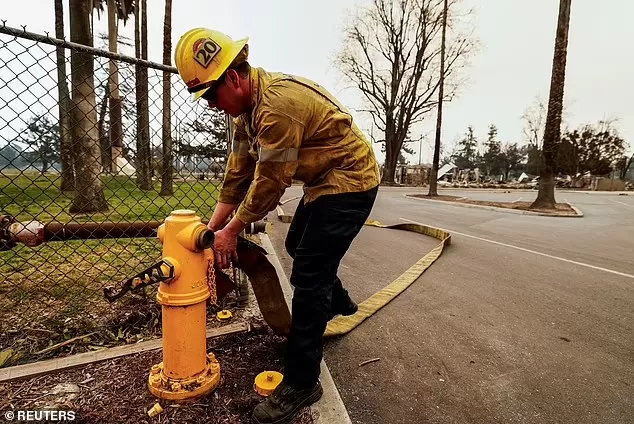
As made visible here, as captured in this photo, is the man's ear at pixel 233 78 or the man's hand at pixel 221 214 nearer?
the man's ear at pixel 233 78

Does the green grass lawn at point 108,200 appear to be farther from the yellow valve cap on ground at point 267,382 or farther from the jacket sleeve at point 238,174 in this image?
the yellow valve cap on ground at point 267,382

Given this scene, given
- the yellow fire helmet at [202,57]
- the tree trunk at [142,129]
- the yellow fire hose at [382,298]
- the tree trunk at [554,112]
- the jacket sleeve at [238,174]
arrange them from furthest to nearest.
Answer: the tree trunk at [554,112] → the tree trunk at [142,129] → the yellow fire hose at [382,298] → the jacket sleeve at [238,174] → the yellow fire helmet at [202,57]

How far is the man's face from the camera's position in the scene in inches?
67.4

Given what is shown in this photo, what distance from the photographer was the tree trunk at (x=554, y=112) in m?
12.9

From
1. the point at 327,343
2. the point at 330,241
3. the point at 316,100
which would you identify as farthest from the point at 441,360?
the point at 316,100

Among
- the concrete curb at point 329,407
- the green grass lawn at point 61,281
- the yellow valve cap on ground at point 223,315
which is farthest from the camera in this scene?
the yellow valve cap on ground at point 223,315

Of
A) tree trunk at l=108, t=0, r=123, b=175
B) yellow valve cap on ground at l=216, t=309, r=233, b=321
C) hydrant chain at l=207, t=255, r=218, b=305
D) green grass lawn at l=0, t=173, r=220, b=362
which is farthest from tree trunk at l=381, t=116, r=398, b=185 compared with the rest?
hydrant chain at l=207, t=255, r=218, b=305

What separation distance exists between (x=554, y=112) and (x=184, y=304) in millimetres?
15474

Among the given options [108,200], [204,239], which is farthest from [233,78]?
[108,200]

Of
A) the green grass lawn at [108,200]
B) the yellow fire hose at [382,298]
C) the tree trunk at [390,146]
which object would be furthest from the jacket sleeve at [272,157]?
the tree trunk at [390,146]

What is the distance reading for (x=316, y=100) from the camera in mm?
1795

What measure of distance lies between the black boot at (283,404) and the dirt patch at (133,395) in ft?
0.18

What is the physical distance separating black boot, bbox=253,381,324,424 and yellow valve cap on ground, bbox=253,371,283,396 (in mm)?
95

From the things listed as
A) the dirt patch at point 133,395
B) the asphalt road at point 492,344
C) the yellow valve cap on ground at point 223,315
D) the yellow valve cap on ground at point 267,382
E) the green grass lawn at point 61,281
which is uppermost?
the green grass lawn at point 61,281
